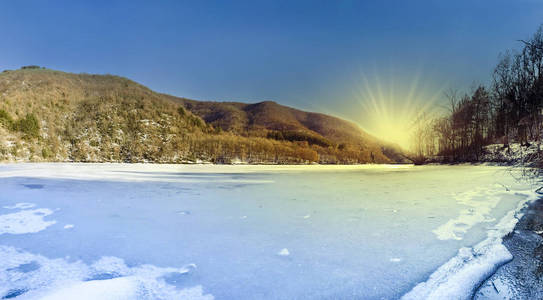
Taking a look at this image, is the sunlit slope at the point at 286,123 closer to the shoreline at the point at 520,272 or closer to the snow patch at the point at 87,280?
the shoreline at the point at 520,272

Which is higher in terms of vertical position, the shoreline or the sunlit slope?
the sunlit slope

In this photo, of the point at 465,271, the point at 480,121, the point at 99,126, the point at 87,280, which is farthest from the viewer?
the point at 99,126

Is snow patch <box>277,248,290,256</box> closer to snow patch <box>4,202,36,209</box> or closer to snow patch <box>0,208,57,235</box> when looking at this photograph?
snow patch <box>0,208,57,235</box>

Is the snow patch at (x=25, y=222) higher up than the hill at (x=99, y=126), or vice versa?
the hill at (x=99, y=126)

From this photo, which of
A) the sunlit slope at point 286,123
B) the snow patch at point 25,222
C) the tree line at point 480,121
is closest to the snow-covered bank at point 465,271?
the snow patch at point 25,222

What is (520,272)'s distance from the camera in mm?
2037

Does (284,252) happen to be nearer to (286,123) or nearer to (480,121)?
(480,121)

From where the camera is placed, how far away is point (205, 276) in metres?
1.89

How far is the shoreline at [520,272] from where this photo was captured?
1.72 metres

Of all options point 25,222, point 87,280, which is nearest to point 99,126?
point 25,222

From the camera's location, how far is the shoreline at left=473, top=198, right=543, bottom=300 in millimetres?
1719

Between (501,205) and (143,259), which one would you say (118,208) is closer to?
(143,259)

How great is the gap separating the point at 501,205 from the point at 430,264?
385cm

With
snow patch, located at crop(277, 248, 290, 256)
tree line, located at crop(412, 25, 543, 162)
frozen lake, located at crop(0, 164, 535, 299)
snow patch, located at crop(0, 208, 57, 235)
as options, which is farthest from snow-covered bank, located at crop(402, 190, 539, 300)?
tree line, located at crop(412, 25, 543, 162)
